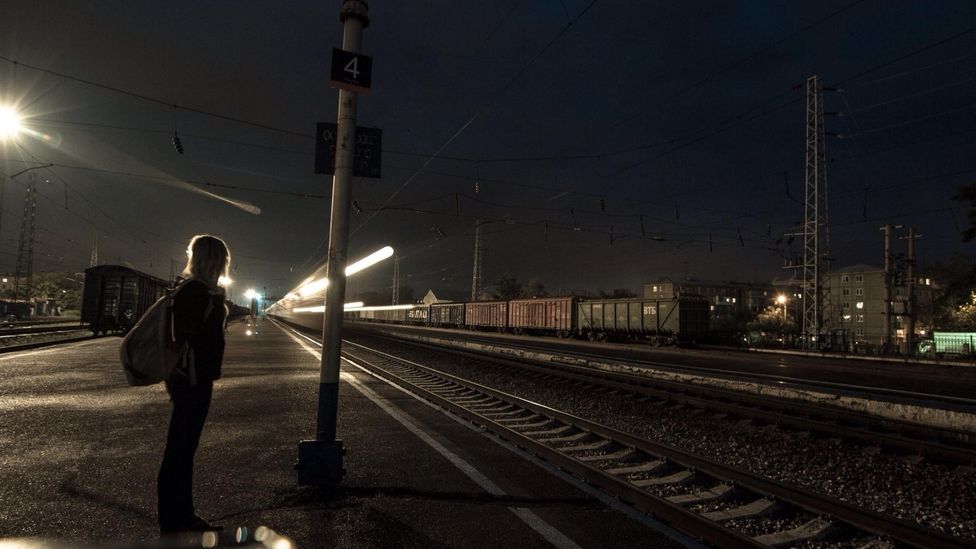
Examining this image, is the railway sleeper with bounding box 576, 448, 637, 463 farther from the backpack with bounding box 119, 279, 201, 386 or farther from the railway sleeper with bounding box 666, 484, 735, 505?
the backpack with bounding box 119, 279, 201, 386

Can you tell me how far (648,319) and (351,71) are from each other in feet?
106

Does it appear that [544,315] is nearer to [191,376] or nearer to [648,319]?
[648,319]

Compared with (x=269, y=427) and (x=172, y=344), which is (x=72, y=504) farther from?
(x=269, y=427)

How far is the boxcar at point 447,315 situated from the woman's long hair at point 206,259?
54.4m

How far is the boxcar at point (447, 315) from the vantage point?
→ 58.9 meters

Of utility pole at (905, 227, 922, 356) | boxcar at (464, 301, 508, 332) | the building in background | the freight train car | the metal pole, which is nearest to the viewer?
the metal pole

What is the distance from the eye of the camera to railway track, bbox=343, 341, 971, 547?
4172 millimetres

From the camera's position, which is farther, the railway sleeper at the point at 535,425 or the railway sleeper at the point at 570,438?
the railway sleeper at the point at 535,425

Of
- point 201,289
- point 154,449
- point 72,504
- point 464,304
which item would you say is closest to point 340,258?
point 201,289

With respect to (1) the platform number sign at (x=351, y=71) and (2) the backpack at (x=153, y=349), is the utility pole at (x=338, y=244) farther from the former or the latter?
(2) the backpack at (x=153, y=349)

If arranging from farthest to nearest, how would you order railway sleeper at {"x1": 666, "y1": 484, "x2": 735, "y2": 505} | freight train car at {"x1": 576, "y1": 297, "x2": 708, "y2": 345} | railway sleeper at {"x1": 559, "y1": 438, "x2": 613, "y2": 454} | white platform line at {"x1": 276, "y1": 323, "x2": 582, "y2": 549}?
1. freight train car at {"x1": 576, "y1": 297, "x2": 708, "y2": 345}
2. railway sleeper at {"x1": 559, "y1": 438, "x2": 613, "y2": 454}
3. railway sleeper at {"x1": 666, "y1": 484, "x2": 735, "y2": 505}
4. white platform line at {"x1": 276, "y1": 323, "x2": 582, "y2": 549}

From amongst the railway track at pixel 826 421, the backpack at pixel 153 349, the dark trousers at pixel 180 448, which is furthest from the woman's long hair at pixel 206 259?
the railway track at pixel 826 421

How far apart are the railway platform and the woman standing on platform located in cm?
35

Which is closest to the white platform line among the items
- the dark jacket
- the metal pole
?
the dark jacket
